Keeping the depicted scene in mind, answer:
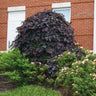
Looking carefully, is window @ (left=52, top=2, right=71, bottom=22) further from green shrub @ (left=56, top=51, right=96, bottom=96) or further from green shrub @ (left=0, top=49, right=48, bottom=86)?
green shrub @ (left=56, top=51, right=96, bottom=96)

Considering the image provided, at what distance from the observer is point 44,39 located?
8.51 m

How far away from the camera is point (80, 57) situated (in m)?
8.21

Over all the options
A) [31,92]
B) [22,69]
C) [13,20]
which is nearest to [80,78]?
[31,92]

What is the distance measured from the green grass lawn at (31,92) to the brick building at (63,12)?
177 inches

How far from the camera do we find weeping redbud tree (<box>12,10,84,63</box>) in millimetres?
8398

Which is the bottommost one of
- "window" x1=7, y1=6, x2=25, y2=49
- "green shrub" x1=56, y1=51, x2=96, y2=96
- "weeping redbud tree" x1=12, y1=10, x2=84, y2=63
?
"green shrub" x1=56, y1=51, x2=96, y2=96

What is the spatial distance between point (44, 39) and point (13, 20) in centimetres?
523

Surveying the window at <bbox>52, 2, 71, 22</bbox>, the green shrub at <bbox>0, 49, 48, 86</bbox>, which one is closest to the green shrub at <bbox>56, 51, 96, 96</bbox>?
the green shrub at <bbox>0, 49, 48, 86</bbox>

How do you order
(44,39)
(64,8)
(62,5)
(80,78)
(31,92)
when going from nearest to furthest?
(80,78), (31,92), (44,39), (62,5), (64,8)

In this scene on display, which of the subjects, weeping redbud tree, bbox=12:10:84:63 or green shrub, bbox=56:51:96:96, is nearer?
green shrub, bbox=56:51:96:96

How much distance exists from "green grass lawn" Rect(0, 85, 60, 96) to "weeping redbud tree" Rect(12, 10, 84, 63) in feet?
3.45

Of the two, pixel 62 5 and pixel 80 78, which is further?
pixel 62 5

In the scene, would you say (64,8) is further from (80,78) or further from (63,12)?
(80,78)

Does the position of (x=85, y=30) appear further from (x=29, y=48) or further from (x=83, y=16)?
(x=29, y=48)
